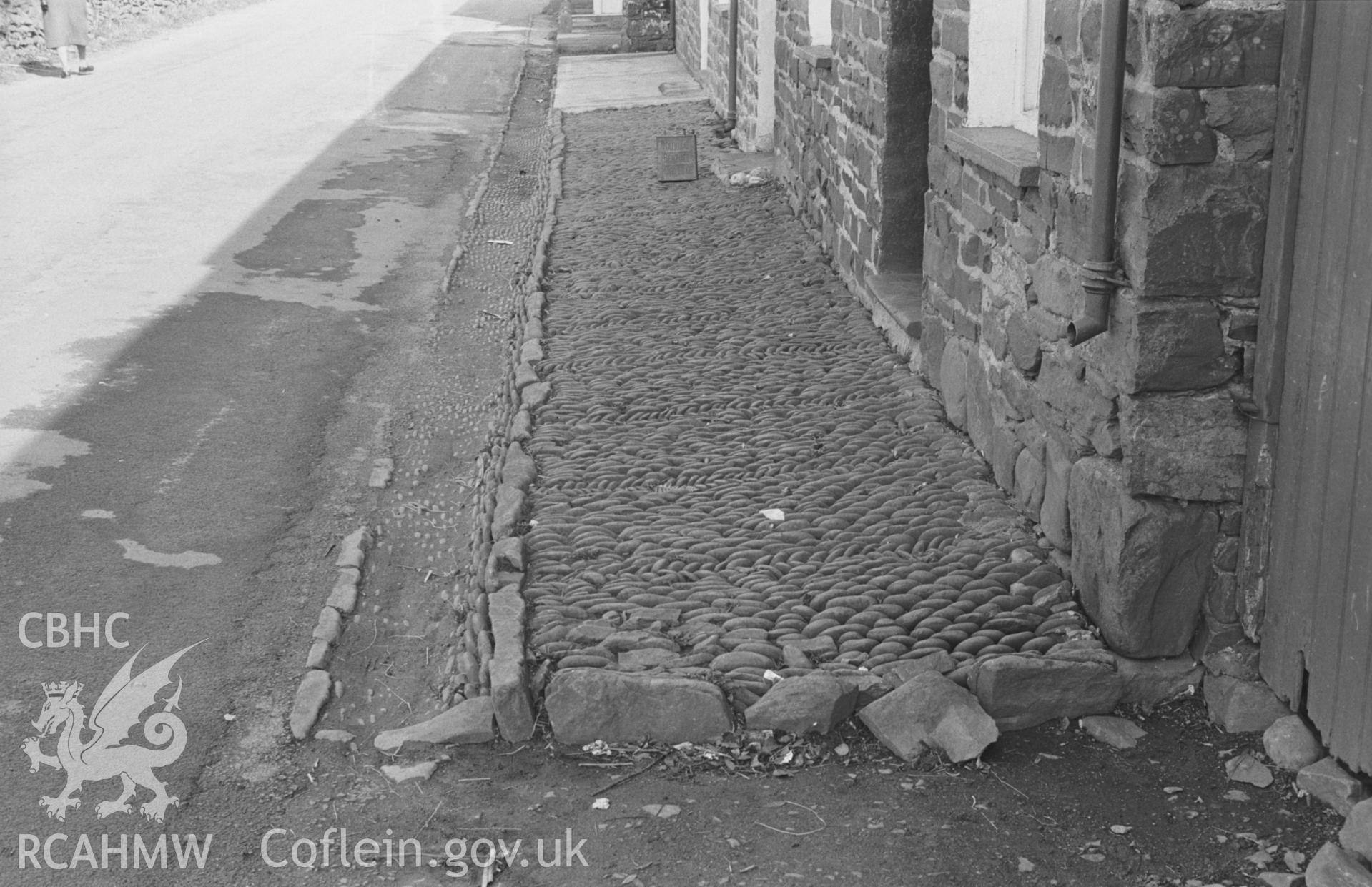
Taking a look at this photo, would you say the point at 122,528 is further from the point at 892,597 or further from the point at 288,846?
the point at 892,597

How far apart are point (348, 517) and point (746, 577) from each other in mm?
1919

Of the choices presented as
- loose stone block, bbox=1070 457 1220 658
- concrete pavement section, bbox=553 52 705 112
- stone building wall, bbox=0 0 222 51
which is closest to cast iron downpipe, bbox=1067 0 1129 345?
loose stone block, bbox=1070 457 1220 658

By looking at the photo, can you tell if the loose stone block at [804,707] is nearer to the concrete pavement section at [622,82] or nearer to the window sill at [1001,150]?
the window sill at [1001,150]

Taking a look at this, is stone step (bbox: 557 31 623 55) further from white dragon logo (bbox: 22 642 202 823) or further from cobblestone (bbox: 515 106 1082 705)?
white dragon logo (bbox: 22 642 202 823)

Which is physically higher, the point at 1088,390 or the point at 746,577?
the point at 1088,390

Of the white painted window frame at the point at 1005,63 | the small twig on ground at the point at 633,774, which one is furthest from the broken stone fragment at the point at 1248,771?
the white painted window frame at the point at 1005,63

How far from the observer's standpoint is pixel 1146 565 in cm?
400

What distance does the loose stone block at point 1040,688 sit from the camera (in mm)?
4008

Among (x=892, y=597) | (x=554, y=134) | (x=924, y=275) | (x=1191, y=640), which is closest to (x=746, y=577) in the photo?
(x=892, y=597)

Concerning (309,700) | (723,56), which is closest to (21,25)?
(723,56)

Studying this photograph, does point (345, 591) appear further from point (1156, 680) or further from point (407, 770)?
point (1156, 680)

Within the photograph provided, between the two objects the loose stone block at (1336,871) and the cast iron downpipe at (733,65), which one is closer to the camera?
the loose stone block at (1336,871)

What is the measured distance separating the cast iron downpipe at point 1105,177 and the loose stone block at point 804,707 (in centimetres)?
121

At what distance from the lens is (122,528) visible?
555cm
